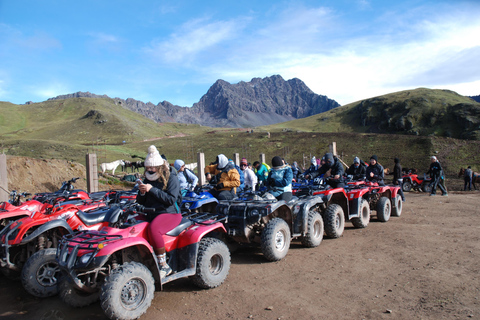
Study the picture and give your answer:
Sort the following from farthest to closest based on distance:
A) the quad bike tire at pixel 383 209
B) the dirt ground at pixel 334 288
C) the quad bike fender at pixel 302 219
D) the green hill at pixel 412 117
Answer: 1. the green hill at pixel 412 117
2. the quad bike tire at pixel 383 209
3. the quad bike fender at pixel 302 219
4. the dirt ground at pixel 334 288

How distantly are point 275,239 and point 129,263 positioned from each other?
2.95 metres

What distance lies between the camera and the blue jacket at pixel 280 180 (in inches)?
273

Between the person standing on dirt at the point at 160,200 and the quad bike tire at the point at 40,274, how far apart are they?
1790 millimetres

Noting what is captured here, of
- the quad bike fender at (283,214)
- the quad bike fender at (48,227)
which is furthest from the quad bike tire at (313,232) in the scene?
the quad bike fender at (48,227)

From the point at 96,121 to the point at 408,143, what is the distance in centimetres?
6888

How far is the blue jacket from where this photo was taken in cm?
695

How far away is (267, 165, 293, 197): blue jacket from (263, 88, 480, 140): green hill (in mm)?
58440

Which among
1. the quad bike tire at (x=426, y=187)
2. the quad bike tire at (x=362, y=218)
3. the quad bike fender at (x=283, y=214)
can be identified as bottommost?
the quad bike tire at (x=426, y=187)

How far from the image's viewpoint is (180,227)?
4609 mm

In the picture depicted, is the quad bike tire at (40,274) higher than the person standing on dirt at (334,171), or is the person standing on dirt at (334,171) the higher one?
the person standing on dirt at (334,171)

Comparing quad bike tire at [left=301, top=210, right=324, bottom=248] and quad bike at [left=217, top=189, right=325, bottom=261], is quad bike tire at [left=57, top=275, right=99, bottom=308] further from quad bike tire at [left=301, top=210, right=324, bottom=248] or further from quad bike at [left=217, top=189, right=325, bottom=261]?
quad bike tire at [left=301, top=210, right=324, bottom=248]

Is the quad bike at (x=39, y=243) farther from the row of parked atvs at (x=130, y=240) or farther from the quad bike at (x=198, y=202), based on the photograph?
the quad bike at (x=198, y=202)

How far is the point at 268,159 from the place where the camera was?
3528 centimetres

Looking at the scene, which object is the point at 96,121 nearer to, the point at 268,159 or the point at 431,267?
the point at 268,159
